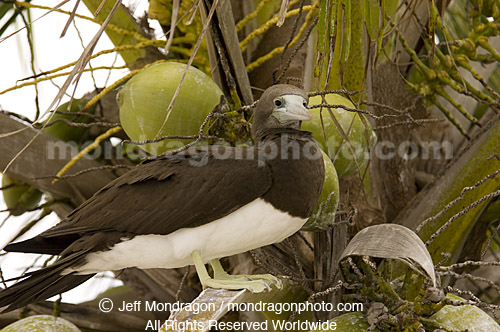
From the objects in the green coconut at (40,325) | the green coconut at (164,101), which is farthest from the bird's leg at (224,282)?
the green coconut at (40,325)

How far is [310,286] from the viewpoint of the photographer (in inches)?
68.3

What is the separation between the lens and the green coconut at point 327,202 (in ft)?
5.06

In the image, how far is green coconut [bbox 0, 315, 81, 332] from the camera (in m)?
1.68

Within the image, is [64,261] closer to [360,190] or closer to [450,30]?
[360,190]

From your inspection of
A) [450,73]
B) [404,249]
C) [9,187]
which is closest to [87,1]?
[9,187]

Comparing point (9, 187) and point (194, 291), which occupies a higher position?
point (9, 187)

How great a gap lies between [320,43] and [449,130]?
1.17 m

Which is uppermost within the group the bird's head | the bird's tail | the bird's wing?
the bird's head

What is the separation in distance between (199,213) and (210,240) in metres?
0.06

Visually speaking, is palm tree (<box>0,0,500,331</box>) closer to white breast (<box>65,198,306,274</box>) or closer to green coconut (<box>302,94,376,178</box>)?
green coconut (<box>302,94,376,178</box>)

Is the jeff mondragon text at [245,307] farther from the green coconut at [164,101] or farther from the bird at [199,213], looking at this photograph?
the green coconut at [164,101]

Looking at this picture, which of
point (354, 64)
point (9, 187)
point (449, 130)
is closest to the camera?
point (354, 64)

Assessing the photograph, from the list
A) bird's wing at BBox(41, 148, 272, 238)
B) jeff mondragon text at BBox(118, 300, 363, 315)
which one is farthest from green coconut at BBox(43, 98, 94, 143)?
bird's wing at BBox(41, 148, 272, 238)

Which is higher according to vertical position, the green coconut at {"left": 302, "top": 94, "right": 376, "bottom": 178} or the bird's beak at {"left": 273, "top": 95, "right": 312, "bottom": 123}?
the bird's beak at {"left": 273, "top": 95, "right": 312, "bottom": 123}
